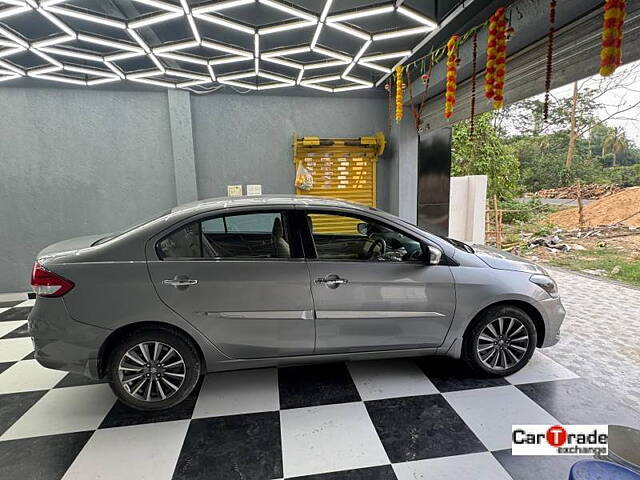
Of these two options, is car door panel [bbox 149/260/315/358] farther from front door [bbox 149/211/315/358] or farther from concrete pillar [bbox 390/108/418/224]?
concrete pillar [bbox 390/108/418/224]

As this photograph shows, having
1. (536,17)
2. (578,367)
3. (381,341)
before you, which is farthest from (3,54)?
(578,367)

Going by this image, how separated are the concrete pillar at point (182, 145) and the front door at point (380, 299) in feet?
9.78

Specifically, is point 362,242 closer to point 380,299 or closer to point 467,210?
point 380,299

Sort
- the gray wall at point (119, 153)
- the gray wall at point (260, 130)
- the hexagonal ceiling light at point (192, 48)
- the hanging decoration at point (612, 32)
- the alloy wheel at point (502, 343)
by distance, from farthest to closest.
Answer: the gray wall at point (260, 130) < the gray wall at point (119, 153) < the hexagonal ceiling light at point (192, 48) < the alloy wheel at point (502, 343) < the hanging decoration at point (612, 32)

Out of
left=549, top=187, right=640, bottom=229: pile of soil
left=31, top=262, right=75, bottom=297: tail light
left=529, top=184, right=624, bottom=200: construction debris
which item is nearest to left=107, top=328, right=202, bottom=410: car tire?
left=31, top=262, right=75, bottom=297: tail light

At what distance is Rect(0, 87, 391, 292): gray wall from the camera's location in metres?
4.30

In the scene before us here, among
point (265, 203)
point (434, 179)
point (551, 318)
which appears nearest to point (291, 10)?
point (265, 203)

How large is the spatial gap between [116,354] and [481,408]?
86.5 inches

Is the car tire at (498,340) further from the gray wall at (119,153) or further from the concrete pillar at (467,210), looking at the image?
the concrete pillar at (467,210)

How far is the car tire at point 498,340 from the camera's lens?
227 cm

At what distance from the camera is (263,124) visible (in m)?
4.67

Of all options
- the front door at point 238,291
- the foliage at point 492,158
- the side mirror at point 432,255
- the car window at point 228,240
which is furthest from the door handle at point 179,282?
the foliage at point 492,158

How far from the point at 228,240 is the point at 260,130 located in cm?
284

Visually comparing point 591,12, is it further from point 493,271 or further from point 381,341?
point 381,341
